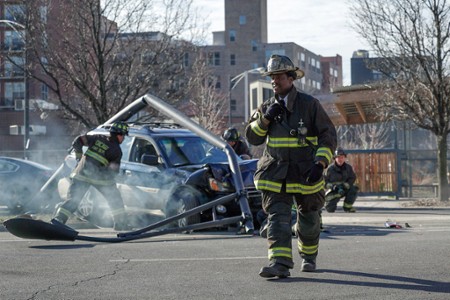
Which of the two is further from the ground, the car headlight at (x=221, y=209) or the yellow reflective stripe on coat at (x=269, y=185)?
the yellow reflective stripe on coat at (x=269, y=185)

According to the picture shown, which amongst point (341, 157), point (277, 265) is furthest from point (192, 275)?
point (341, 157)

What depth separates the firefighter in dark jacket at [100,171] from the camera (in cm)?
1153

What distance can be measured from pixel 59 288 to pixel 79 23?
15.2m

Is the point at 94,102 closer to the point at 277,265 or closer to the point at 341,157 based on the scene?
the point at 341,157

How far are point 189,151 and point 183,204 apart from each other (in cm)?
154

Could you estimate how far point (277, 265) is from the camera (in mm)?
6723

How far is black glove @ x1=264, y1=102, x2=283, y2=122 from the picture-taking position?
696 centimetres

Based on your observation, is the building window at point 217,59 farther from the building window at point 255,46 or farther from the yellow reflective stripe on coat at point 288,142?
the yellow reflective stripe on coat at point 288,142

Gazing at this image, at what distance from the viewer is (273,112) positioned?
6.96 meters

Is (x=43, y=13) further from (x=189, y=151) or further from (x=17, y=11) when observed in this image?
(x=189, y=151)

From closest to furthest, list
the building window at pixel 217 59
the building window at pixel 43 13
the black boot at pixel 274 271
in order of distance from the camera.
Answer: the black boot at pixel 274 271 < the building window at pixel 43 13 < the building window at pixel 217 59

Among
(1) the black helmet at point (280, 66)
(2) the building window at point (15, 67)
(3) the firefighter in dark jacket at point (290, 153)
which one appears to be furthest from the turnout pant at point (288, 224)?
(2) the building window at point (15, 67)

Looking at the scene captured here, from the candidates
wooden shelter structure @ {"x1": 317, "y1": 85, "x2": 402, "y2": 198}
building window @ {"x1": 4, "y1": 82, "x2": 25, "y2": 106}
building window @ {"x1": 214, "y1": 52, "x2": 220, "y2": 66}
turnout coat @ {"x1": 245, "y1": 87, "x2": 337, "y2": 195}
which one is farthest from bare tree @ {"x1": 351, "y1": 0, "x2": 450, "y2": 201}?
building window @ {"x1": 214, "y1": 52, "x2": 220, "y2": 66}

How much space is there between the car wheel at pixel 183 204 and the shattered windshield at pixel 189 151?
0.85 m
